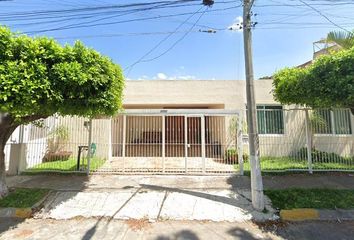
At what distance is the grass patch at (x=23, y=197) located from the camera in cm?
591

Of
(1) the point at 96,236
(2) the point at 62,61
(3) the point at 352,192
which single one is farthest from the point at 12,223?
(3) the point at 352,192

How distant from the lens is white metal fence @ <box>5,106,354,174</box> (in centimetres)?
845

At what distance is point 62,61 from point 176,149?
5319 mm

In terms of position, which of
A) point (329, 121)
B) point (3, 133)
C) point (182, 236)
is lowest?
point (182, 236)

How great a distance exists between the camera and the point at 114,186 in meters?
7.14

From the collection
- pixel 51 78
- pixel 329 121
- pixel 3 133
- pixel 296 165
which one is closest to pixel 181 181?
pixel 296 165

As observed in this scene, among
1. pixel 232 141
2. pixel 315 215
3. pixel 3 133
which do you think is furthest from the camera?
pixel 232 141

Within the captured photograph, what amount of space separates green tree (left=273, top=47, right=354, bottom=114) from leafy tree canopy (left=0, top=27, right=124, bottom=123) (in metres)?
5.53

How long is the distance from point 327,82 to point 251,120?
8.04 feet

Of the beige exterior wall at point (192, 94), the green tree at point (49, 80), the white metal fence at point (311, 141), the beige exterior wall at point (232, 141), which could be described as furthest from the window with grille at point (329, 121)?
the green tree at point (49, 80)

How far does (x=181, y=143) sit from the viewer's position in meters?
9.05

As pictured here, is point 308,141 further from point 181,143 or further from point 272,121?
point 181,143

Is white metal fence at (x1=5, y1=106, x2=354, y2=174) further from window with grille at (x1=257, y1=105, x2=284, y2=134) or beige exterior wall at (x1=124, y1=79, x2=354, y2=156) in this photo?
beige exterior wall at (x1=124, y1=79, x2=354, y2=156)

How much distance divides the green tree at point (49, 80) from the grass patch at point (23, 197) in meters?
0.29
